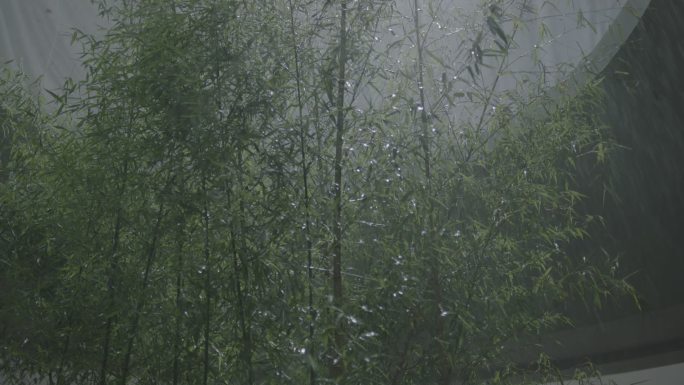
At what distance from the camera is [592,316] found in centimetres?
682

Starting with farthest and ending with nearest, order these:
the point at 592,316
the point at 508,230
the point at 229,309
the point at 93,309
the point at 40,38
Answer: the point at 592,316 → the point at 40,38 → the point at 508,230 → the point at 93,309 → the point at 229,309

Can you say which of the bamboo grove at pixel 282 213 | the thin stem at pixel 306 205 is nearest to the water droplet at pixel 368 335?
the bamboo grove at pixel 282 213

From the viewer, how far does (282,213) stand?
2.74 m

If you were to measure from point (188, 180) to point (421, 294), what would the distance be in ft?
2.91

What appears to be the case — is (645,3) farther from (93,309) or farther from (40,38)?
(40,38)

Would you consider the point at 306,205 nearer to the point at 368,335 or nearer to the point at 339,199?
the point at 339,199

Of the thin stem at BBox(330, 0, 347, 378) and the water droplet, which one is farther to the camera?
the thin stem at BBox(330, 0, 347, 378)

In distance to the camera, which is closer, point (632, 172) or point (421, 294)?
point (421, 294)

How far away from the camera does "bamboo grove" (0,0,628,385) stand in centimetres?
267

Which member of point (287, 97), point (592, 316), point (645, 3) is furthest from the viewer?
point (592, 316)

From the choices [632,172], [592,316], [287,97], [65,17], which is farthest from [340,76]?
[592,316]

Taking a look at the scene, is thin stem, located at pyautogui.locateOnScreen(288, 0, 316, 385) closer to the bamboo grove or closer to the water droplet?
the bamboo grove

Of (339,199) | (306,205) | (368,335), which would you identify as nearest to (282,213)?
(306,205)

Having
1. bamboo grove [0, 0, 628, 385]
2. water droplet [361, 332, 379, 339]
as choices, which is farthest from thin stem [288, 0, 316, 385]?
water droplet [361, 332, 379, 339]
